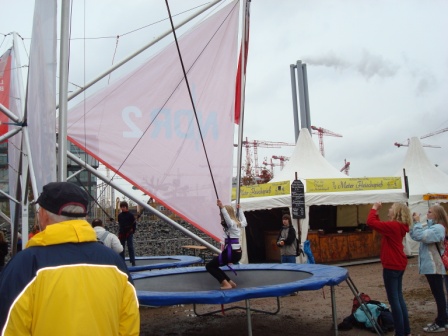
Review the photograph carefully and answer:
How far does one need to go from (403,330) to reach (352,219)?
503 inches

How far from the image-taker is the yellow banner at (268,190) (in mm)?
12070

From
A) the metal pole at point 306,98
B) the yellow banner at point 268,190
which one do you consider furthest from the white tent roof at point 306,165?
the metal pole at point 306,98

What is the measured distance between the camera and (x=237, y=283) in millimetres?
5996

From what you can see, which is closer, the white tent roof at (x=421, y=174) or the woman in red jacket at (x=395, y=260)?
the woman in red jacket at (x=395, y=260)

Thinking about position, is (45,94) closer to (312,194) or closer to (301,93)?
(312,194)

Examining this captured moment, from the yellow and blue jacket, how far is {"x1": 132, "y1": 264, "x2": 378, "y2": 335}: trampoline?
2.69 meters

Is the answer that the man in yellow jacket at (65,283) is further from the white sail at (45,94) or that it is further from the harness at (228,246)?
the harness at (228,246)

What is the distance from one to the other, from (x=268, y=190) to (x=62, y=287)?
11224 mm

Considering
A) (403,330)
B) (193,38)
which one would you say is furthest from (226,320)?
(193,38)

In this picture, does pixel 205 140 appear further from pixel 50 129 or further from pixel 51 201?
pixel 51 201

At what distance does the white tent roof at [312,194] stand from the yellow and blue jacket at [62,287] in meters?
10.4

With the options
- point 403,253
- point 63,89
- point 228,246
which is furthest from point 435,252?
point 63,89

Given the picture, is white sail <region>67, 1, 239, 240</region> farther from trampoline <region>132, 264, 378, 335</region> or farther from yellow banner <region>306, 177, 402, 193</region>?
yellow banner <region>306, 177, 402, 193</region>

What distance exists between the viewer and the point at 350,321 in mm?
5496
